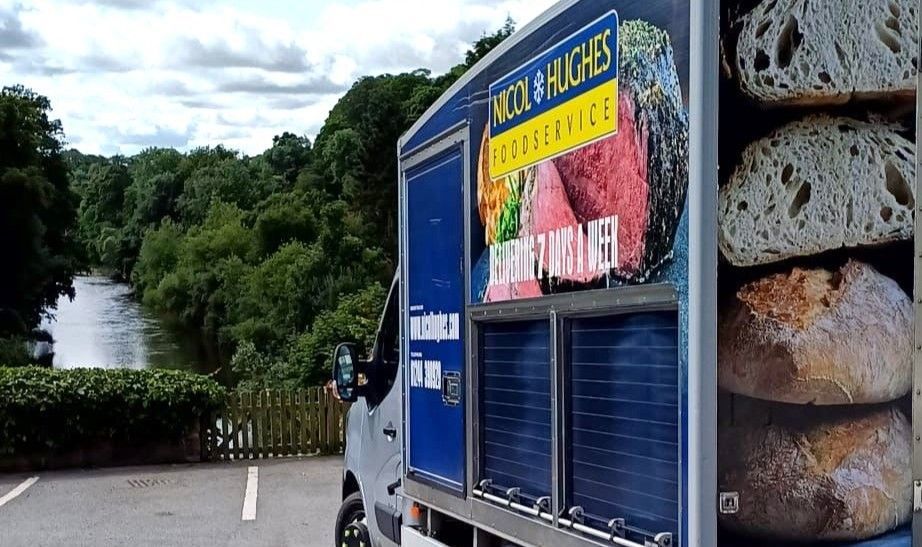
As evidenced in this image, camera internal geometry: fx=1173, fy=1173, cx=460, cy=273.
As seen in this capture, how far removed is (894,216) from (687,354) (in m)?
0.74

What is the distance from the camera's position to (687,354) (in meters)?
3.21

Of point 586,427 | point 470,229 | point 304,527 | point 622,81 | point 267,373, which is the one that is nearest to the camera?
point 622,81

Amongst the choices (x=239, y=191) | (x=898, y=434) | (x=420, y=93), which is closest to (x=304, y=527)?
(x=898, y=434)

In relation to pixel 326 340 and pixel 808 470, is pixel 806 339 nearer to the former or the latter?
pixel 808 470

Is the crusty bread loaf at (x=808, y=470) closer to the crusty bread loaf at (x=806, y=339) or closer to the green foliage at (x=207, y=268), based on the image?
the crusty bread loaf at (x=806, y=339)

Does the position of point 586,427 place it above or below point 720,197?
below

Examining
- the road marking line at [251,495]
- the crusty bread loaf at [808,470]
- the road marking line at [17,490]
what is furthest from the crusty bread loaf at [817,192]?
the road marking line at [17,490]

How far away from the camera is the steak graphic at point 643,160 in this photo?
3.30 meters

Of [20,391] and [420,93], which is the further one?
[420,93]

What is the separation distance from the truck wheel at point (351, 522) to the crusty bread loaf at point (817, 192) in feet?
14.9

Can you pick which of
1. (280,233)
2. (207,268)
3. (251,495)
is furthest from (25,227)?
(251,495)

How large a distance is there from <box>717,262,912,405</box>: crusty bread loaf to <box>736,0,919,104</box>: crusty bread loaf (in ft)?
1.65

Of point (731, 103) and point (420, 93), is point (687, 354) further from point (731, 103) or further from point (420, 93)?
point (420, 93)

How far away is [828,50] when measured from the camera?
3.27 metres
